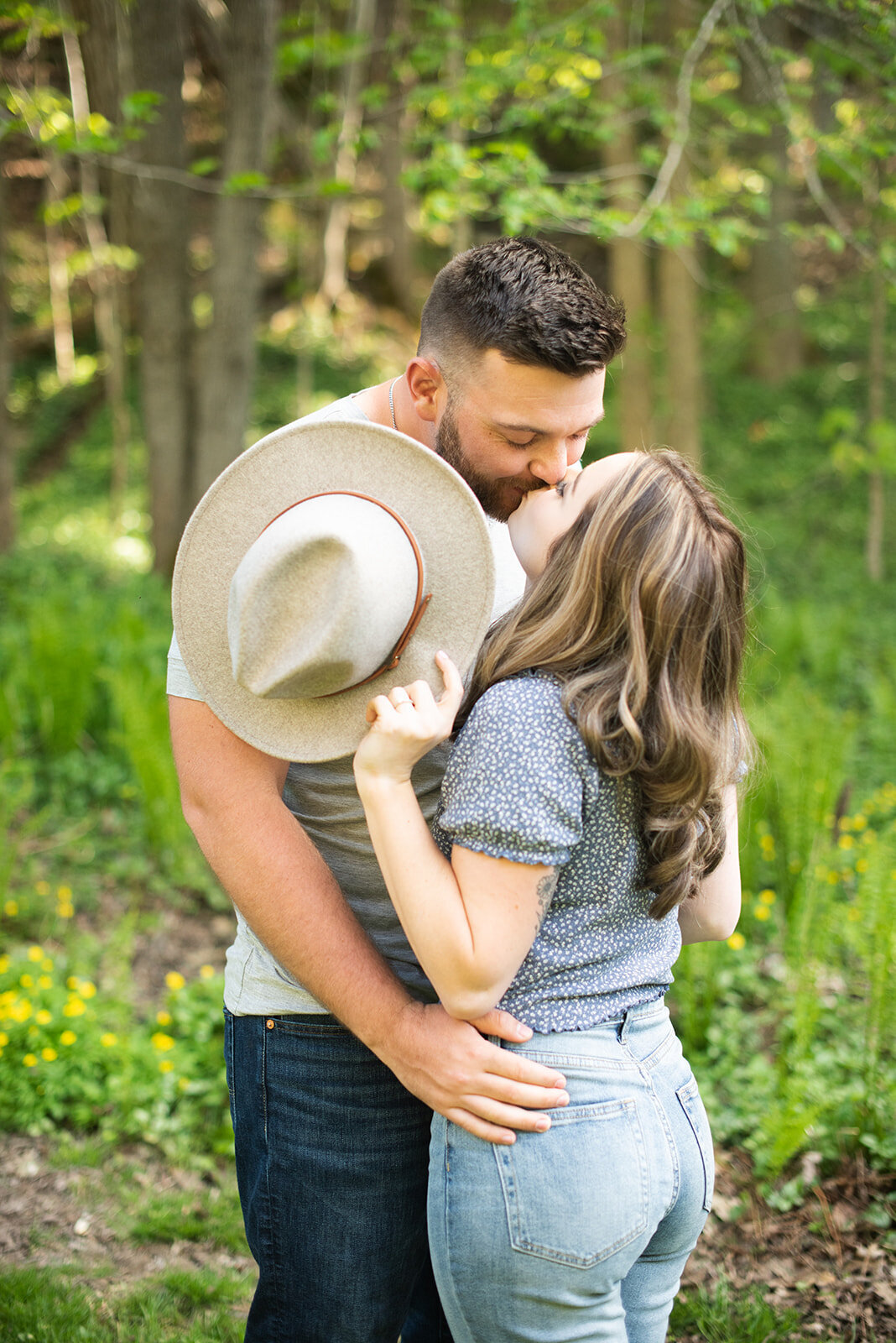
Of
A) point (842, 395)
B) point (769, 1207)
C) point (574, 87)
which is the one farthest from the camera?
point (842, 395)

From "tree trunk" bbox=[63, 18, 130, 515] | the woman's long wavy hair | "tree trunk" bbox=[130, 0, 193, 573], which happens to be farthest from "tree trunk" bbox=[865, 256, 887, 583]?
the woman's long wavy hair

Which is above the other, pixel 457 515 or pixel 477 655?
pixel 457 515

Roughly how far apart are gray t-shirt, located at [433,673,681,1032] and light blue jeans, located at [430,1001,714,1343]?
56mm

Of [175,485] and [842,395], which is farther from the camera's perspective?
[842,395]

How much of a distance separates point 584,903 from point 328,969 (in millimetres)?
397

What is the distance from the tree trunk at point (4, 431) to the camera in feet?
26.3

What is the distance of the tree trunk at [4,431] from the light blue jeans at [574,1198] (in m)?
8.09

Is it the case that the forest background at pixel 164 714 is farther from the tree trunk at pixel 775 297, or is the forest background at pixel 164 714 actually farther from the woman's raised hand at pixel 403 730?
the tree trunk at pixel 775 297

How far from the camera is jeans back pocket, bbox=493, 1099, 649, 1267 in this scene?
4.06ft

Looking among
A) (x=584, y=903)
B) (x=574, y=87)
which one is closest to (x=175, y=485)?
(x=574, y=87)

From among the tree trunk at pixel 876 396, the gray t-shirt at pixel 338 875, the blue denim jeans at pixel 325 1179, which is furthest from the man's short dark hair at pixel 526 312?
the tree trunk at pixel 876 396

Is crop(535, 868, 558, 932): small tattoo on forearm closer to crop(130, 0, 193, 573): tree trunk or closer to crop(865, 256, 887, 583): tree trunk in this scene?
crop(130, 0, 193, 573): tree trunk

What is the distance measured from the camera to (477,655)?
4.77ft

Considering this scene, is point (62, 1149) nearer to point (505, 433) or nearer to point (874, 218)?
point (505, 433)
